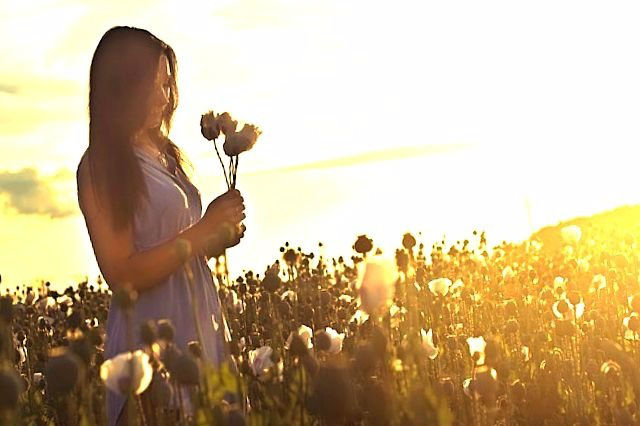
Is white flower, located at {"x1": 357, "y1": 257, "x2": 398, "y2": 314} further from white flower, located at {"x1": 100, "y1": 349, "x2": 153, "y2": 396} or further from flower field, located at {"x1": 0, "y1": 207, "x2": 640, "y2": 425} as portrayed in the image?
white flower, located at {"x1": 100, "y1": 349, "x2": 153, "y2": 396}

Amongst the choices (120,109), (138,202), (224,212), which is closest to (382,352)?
(224,212)

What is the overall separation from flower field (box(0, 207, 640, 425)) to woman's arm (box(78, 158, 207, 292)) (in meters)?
0.23

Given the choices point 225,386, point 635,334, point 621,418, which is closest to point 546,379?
point 635,334

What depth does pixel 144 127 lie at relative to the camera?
4.33 metres

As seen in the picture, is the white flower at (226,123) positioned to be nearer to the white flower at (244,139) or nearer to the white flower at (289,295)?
the white flower at (244,139)

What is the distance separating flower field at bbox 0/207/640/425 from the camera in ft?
8.55

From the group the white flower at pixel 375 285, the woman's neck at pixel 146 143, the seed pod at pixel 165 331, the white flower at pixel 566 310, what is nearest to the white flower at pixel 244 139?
the woman's neck at pixel 146 143

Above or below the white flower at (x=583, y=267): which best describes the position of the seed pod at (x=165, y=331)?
below

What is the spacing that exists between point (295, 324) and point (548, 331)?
1717 millimetres

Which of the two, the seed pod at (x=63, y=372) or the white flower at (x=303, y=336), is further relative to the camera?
the white flower at (x=303, y=336)

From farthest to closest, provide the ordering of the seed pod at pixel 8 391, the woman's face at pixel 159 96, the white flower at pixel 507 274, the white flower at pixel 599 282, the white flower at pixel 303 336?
the white flower at pixel 507 274, the white flower at pixel 599 282, the woman's face at pixel 159 96, the white flower at pixel 303 336, the seed pod at pixel 8 391

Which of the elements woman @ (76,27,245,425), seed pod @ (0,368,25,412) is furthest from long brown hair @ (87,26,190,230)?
seed pod @ (0,368,25,412)

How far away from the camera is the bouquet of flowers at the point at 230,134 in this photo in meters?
3.74

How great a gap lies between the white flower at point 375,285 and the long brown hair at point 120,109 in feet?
5.57
